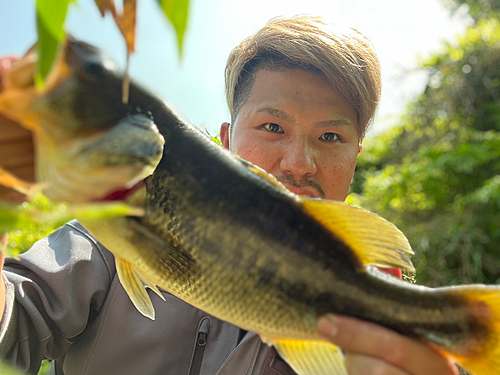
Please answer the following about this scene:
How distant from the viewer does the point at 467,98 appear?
8008 mm

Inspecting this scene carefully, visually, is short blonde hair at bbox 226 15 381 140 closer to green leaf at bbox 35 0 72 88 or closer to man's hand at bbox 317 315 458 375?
man's hand at bbox 317 315 458 375

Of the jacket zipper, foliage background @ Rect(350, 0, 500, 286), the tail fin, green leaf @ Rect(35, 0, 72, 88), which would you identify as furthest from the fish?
foliage background @ Rect(350, 0, 500, 286)

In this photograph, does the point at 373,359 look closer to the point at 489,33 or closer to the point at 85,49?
the point at 85,49

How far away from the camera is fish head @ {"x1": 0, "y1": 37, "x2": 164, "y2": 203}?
0.66 metres

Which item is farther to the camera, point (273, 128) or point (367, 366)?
point (273, 128)

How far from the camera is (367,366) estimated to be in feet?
3.05

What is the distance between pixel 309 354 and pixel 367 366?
14 centimetres

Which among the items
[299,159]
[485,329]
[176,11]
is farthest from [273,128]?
[176,11]

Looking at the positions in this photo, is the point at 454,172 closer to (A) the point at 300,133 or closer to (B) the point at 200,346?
(A) the point at 300,133

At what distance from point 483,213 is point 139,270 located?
704cm

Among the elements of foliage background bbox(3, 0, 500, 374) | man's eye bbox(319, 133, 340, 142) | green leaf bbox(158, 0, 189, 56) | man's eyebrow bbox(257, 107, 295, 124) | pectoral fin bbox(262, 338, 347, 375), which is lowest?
foliage background bbox(3, 0, 500, 374)

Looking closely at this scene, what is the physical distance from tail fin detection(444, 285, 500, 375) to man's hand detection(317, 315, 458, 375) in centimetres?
9

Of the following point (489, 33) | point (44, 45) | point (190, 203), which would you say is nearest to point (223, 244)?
point (190, 203)

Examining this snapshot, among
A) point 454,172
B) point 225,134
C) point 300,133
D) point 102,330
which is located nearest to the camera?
point 102,330
